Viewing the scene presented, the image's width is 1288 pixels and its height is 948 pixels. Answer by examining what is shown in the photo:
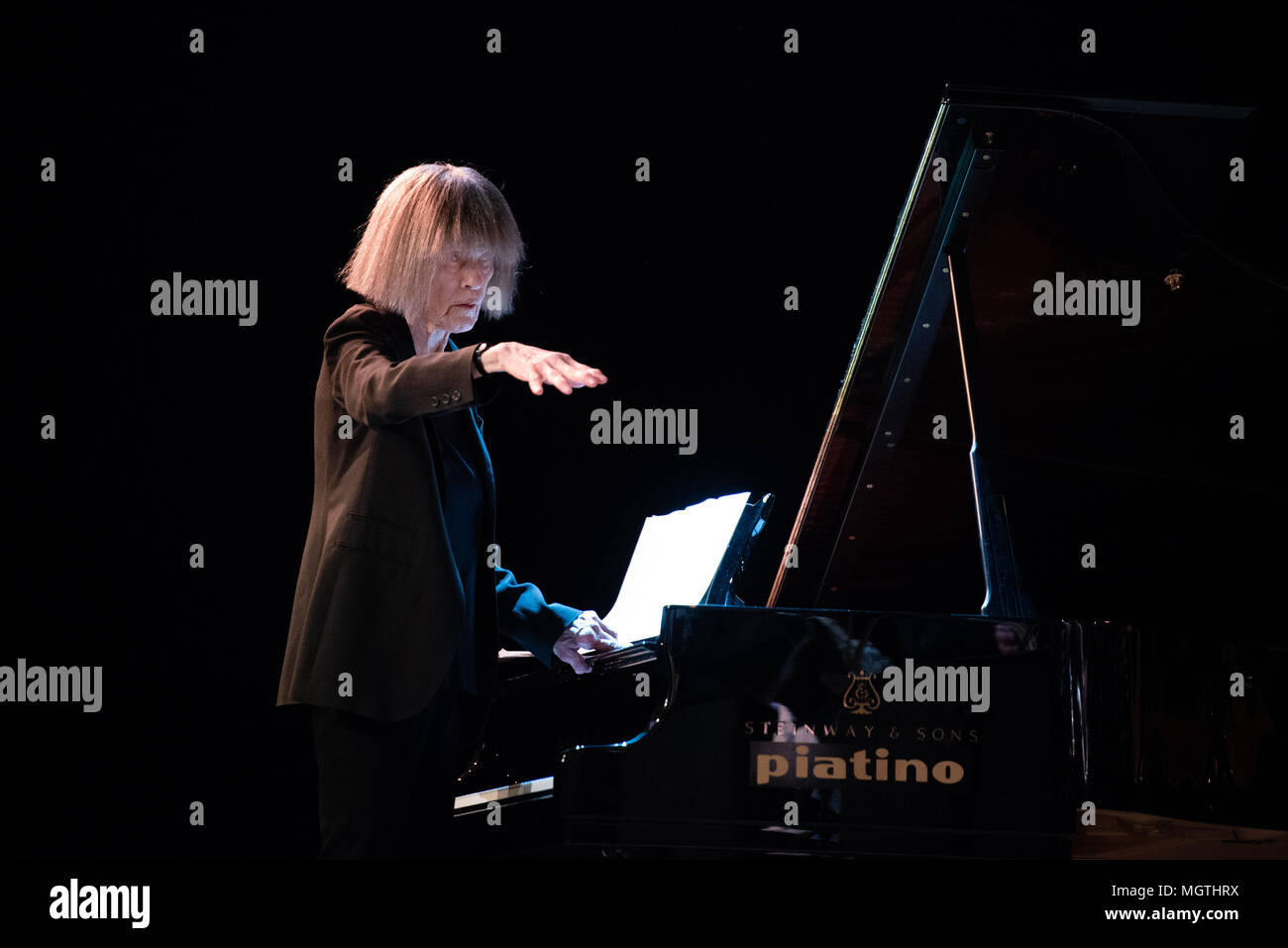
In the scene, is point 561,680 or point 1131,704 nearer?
point 1131,704

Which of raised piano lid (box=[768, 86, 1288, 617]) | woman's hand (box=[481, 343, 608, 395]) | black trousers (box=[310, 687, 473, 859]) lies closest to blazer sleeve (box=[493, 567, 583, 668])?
black trousers (box=[310, 687, 473, 859])

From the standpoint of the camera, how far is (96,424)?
350 centimetres

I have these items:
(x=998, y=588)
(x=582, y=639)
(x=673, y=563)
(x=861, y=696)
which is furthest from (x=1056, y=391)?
(x=582, y=639)

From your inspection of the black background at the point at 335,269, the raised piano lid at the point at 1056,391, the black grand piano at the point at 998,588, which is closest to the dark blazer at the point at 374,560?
the black grand piano at the point at 998,588

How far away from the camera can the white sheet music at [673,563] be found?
235cm

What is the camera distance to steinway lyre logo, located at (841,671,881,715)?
2020mm

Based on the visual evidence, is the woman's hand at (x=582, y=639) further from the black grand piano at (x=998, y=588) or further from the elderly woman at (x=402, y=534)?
the elderly woman at (x=402, y=534)

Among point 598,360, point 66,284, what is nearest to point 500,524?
point 598,360

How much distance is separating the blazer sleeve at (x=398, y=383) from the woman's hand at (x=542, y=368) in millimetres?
50

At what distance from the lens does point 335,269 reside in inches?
145
